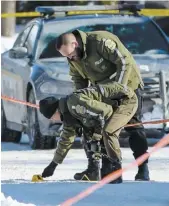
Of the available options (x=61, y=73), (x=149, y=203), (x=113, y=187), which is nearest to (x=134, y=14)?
(x=61, y=73)

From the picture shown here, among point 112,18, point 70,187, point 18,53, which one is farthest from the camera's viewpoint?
point 112,18

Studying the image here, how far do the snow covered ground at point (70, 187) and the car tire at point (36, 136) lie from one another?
2.89 feet

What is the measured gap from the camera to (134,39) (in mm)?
12844

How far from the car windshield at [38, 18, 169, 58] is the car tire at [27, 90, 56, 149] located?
75 cm

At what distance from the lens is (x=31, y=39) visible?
1298 centimetres

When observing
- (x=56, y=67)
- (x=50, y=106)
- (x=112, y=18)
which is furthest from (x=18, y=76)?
(x=50, y=106)

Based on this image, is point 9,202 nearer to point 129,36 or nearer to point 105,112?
point 105,112

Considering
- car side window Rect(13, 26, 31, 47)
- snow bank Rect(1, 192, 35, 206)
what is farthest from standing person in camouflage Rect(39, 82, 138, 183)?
car side window Rect(13, 26, 31, 47)

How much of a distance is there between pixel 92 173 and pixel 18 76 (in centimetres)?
427

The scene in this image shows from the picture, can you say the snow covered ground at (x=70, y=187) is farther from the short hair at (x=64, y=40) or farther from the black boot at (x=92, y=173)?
the short hair at (x=64, y=40)

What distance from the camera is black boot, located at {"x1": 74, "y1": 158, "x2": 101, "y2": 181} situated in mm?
8914

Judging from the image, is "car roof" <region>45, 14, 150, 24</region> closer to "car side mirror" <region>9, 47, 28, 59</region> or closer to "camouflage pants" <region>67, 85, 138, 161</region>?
"car side mirror" <region>9, 47, 28, 59</region>

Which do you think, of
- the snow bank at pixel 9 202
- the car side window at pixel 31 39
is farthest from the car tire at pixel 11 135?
the snow bank at pixel 9 202

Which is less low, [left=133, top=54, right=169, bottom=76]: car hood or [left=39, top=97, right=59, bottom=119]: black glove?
[left=39, top=97, right=59, bottom=119]: black glove
